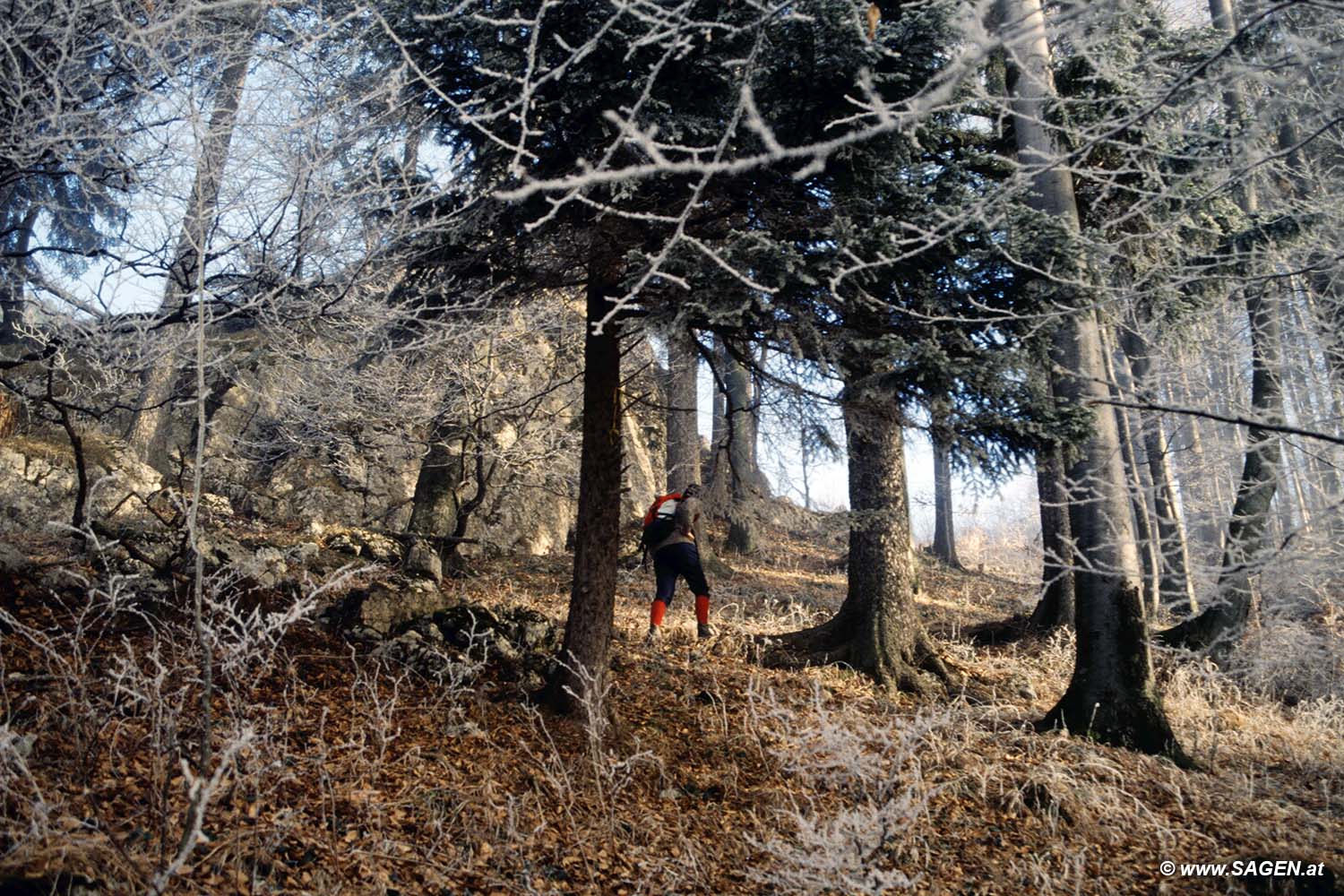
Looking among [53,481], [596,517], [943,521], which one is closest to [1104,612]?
[596,517]

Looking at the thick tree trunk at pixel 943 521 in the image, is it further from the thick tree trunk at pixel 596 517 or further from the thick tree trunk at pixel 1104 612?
the thick tree trunk at pixel 596 517

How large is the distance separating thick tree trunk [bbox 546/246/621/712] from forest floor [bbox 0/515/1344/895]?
1.18ft

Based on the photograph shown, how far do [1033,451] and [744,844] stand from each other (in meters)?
3.29

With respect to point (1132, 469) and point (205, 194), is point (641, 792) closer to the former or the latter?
point (205, 194)

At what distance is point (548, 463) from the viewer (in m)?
10.4

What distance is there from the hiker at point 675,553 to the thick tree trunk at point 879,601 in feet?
3.06

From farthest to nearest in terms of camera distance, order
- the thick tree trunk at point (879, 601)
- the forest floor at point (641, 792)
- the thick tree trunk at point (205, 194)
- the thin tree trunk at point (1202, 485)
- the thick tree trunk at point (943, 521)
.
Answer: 1. the thick tree trunk at point (943, 521)
2. the thin tree trunk at point (1202, 485)
3. the thick tree trunk at point (879, 601)
4. the thick tree trunk at point (205, 194)
5. the forest floor at point (641, 792)

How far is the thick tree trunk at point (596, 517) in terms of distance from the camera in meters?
5.71

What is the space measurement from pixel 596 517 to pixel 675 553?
232 centimetres

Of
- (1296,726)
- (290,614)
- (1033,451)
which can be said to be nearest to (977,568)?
(1296,726)

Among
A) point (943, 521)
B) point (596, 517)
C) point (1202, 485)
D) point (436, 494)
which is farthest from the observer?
point (943, 521)

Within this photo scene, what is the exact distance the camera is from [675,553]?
26.1 ft

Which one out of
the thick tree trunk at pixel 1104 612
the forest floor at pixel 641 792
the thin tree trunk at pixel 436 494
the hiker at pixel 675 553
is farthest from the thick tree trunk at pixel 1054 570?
the thin tree trunk at pixel 436 494

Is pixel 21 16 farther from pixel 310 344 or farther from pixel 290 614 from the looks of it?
pixel 290 614
